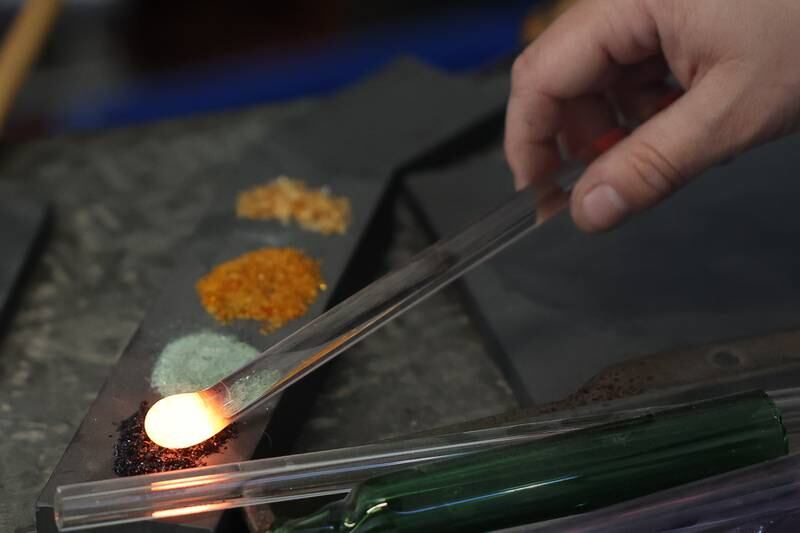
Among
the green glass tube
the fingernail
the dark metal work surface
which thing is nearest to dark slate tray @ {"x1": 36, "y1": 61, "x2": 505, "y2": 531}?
the dark metal work surface

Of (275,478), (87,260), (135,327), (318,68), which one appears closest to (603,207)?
(275,478)

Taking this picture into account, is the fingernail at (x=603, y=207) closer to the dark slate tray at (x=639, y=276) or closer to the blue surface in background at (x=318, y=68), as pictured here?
the dark slate tray at (x=639, y=276)

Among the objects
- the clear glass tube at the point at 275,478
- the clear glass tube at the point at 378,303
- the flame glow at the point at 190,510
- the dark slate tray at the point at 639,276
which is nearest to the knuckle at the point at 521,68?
the clear glass tube at the point at 378,303

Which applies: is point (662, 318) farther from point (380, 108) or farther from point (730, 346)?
point (380, 108)

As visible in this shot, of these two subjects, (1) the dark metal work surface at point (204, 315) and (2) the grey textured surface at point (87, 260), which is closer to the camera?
(1) the dark metal work surface at point (204, 315)

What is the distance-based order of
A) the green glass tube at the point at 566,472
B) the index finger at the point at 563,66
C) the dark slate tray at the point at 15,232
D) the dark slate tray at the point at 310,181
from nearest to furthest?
the green glass tube at the point at 566,472 < the dark slate tray at the point at 310,181 < the index finger at the point at 563,66 < the dark slate tray at the point at 15,232

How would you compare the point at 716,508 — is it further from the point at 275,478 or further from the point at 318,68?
the point at 318,68

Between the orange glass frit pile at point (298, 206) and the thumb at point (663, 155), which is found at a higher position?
the orange glass frit pile at point (298, 206)
